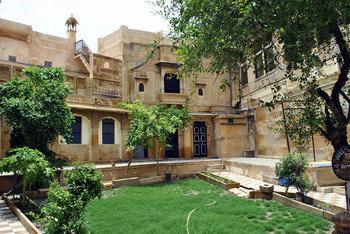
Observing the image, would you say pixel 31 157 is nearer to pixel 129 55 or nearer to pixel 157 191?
pixel 157 191

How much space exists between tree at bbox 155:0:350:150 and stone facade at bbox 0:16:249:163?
14.8 metres

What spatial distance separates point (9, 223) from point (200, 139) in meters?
18.7

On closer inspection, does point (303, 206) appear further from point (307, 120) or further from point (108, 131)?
point (108, 131)

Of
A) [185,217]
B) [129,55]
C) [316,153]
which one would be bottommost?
[185,217]

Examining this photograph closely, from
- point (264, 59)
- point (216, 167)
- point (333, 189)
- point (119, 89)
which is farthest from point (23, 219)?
point (119, 89)

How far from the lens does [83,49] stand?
26.0 metres

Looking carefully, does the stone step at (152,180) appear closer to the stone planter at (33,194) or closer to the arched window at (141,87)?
the stone planter at (33,194)

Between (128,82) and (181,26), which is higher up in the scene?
(128,82)

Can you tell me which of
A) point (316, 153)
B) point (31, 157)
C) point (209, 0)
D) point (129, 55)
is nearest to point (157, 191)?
point (31, 157)

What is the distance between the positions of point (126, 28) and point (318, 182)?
62.0 ft

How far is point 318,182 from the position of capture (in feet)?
43.7

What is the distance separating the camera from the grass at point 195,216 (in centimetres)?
879

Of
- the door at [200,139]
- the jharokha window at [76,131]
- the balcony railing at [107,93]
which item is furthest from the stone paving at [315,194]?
the balcony railing at [107,93]

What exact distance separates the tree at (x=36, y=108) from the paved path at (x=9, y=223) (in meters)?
3.23
